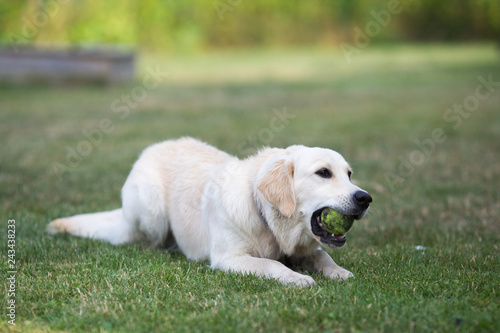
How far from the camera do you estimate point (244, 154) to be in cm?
834

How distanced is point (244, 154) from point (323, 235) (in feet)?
15.0

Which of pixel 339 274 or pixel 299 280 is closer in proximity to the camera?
pixel 299 280

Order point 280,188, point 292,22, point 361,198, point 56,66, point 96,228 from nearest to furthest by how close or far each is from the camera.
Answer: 1. point 361,198
2. point 280,188
3. point 96,228
4. point 56,66
5. point 292,22

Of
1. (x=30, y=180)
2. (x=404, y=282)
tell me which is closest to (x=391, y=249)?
(x=404, y=282)

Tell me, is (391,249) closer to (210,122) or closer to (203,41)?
(210,122)

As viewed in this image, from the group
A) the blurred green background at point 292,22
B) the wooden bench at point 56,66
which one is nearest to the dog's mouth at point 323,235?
the wooden bench at point 56,66

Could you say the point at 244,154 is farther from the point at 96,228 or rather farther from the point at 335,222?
the point at 335,222

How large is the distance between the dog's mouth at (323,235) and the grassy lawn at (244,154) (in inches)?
9.9

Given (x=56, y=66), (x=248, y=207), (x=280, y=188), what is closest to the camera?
(x=280, y=188)

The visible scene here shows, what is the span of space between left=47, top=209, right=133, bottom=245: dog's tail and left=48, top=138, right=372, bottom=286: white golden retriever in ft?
0.05

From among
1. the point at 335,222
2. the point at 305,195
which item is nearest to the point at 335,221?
the point at 335,222

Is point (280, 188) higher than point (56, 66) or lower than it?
higher

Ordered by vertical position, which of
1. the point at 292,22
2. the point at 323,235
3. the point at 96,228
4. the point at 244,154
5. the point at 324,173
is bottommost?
the point at 292,22

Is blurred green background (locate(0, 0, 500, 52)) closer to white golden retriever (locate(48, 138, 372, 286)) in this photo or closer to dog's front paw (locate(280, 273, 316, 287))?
white golden retriever (locate(48, 138, 372, 286))
